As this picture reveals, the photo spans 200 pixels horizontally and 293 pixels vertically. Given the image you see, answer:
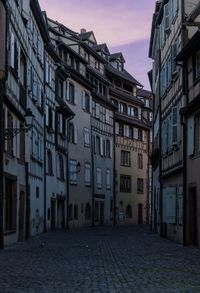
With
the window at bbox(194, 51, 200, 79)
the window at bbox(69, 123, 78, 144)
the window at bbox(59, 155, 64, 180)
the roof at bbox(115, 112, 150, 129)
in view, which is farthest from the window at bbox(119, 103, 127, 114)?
the window at bbox(194, 51, 200, 79)

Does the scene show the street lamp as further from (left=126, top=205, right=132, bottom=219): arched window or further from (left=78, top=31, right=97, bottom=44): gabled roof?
(left=126, top=205, right=132, bottom=219): arched window

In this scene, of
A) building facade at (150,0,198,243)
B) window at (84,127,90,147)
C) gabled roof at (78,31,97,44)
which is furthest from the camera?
gabled roof at (78,31,97,44)

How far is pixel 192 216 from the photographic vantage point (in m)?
24.1

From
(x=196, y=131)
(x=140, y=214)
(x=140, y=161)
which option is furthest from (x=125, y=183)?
(x=196, y=131)

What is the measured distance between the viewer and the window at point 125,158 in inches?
2575

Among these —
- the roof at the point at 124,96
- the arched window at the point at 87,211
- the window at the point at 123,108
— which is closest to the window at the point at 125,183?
the window at the point at 123,108

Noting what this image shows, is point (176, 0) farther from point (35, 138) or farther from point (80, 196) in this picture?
point (80, 196)

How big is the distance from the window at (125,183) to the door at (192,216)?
40.7 meters

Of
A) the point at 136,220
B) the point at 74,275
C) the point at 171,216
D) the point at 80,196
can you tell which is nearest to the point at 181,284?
the point at 74,275

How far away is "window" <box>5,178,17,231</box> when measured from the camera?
81.2 feet

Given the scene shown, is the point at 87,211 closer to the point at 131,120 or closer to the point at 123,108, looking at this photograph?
the point at 131,120

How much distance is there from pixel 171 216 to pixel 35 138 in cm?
905

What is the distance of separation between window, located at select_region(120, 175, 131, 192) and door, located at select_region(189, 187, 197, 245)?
4073 centimetres

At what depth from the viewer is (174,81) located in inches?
1100
